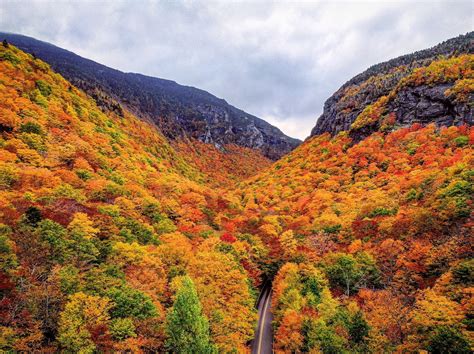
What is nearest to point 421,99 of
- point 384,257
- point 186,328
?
point 384,257

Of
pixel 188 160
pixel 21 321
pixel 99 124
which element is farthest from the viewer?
pixel 188 160

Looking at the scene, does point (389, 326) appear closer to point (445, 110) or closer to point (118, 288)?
point (118, 288)

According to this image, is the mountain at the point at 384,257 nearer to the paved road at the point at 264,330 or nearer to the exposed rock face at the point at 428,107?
the paved road at the point at 264,330

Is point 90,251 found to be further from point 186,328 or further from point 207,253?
point 207,253

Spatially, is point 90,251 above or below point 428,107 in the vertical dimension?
below

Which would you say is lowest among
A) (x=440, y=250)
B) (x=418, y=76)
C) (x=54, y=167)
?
(x=440, y=250)

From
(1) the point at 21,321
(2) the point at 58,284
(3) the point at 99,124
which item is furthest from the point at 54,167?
(3) the point at 99,124

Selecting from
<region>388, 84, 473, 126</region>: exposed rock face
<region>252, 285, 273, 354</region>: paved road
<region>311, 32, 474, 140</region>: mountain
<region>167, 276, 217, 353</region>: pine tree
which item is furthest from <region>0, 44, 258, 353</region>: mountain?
<region>311, 32, 474, 140</region>: mountain
